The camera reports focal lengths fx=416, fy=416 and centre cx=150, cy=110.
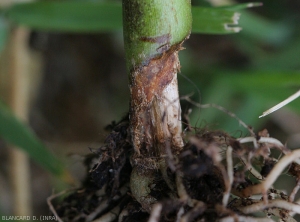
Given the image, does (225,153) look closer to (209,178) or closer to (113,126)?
(209,178)

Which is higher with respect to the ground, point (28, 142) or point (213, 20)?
point (213, 20)

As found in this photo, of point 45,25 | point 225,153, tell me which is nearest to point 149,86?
point 225,153

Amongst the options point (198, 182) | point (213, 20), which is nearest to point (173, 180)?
point (198, 182)

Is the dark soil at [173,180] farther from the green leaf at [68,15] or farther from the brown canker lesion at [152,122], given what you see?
the green leaf at [68,15]

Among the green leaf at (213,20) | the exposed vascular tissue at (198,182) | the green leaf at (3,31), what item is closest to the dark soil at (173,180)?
the exposed vascular tissue at (198,182)

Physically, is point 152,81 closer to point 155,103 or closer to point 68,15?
point 155,103

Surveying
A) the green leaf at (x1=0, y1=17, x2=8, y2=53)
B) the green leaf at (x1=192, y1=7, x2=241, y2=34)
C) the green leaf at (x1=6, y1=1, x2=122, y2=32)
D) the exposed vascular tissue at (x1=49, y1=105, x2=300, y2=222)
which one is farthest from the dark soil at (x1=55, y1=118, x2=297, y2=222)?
the green leaf at (x1=0, y1=17, x2=8, y2=53)
